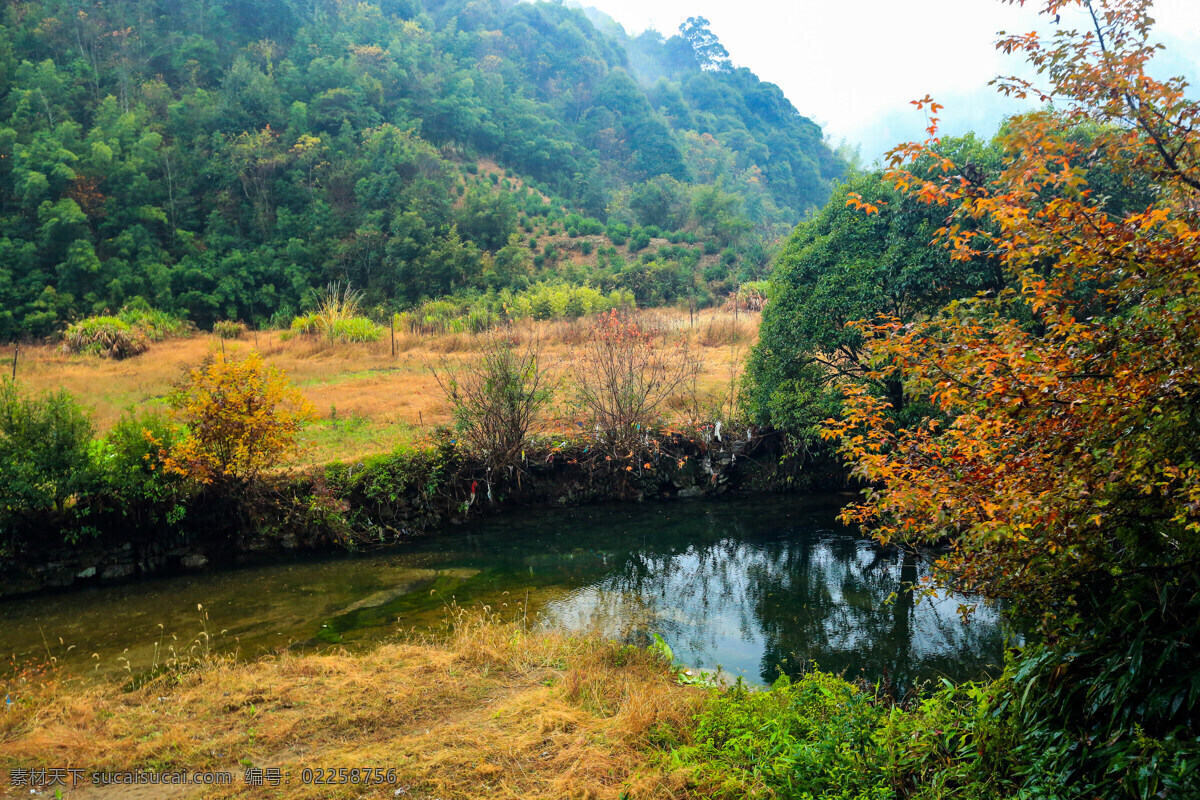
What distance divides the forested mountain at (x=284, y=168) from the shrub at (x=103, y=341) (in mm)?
12339

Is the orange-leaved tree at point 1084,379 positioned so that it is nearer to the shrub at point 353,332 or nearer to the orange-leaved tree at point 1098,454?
the orange-leaved tree at point 1098,454

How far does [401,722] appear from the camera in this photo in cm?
577

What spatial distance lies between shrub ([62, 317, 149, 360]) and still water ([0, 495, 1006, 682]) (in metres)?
13.5

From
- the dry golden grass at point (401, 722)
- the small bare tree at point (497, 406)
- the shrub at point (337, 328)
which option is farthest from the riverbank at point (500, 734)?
the shrub at point (337, 328)

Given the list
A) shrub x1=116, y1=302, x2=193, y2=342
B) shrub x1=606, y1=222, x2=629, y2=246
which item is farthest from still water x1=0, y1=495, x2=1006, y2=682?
shrub x1=606, y1=222, x2=629, y2=246

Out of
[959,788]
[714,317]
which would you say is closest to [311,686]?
[959,788]

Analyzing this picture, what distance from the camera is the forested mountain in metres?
33.7

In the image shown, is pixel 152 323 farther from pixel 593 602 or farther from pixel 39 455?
pixel 593 602

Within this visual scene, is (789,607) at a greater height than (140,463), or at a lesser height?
lesser

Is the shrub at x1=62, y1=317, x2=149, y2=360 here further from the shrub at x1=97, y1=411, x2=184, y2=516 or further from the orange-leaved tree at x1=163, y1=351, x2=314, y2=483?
the orange-leaved tree at x1=163, y1=351, x2=314, y2=483

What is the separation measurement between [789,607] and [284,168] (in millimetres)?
41826

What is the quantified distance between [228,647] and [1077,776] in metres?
8.58

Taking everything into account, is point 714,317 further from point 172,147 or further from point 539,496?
point 172,147

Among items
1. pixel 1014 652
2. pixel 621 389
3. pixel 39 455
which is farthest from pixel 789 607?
pixel 39 455
